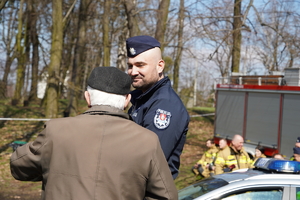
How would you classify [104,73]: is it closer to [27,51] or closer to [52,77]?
[52,77]

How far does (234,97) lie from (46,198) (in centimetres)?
1216

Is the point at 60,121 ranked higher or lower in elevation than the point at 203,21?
lower

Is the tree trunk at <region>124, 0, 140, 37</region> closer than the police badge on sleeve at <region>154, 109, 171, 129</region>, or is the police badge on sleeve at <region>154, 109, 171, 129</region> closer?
the police badge on sleeve at <region>154, 109, 171, 129</region>

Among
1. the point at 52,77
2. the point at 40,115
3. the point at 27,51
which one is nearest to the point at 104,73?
the point at 52,77

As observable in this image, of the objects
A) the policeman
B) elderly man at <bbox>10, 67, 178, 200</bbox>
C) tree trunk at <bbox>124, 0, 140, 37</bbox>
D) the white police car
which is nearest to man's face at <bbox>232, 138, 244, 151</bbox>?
the white police car

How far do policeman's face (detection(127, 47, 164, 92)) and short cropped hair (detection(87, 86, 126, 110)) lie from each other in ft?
1.46

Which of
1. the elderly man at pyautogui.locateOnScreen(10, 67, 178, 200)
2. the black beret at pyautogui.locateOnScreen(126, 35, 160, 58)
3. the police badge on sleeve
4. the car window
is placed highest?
the black beret at pyautogui.locateOnScreen(126, 35, 160, 58)

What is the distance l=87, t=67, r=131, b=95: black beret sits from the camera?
2109 mm

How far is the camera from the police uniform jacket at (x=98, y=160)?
193 cm

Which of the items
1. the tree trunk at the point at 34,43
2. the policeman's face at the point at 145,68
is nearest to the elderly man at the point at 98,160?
the policeman's face at the point at 145,68

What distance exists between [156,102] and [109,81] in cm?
40

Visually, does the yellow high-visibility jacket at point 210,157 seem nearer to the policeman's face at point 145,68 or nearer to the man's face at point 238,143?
the man's face at point 238,143

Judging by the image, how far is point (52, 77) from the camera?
14.6m

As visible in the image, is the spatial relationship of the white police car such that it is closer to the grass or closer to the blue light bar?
the blue light bar
